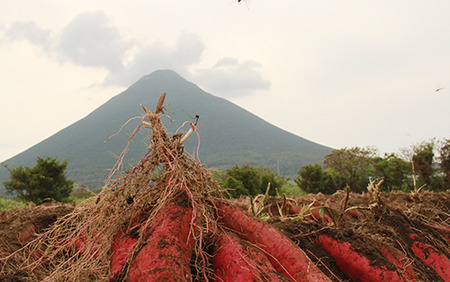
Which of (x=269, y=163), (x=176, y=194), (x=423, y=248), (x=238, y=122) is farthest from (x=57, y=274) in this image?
(x=238, y=122)

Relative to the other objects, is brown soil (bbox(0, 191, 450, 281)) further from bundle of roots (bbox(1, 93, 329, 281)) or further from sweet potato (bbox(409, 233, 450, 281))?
bundle of roots (bbox(1, 93, 329, 281))

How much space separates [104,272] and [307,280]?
60.7 inches

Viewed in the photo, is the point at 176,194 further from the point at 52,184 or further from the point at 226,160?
the point at 226,160

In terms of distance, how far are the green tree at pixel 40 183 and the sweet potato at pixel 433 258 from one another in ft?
48.9

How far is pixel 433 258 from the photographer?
11.1 feet

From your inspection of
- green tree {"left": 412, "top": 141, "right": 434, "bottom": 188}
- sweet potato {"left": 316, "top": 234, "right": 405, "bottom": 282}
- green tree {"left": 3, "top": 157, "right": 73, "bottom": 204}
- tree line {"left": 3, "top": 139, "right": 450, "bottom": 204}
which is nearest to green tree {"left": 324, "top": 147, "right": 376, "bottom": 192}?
tree line {"left": 3, "top": 139, "right": 450, "bottom": 204}

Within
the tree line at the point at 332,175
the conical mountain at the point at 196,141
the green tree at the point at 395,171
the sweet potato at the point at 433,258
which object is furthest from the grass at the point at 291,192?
the conical mountain at the point at 196,141

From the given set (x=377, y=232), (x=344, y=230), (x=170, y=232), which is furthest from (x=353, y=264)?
(x=170, y=232)

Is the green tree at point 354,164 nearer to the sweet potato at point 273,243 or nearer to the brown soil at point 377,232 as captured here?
the brown soil at point 377,232

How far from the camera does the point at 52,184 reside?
48.9ft

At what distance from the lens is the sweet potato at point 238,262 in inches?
83.4

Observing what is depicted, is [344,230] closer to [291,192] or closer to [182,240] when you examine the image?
[182,240]

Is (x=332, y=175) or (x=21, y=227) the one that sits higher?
(x=21, y=227)

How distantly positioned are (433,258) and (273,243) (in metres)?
2.18
